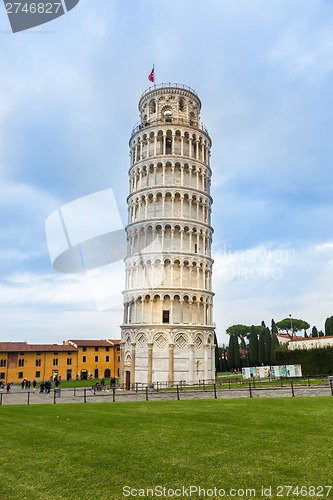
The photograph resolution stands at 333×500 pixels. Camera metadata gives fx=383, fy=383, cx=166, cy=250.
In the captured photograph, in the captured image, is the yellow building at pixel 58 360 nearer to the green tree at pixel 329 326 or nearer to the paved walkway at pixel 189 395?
the green tree at pixel 329 326

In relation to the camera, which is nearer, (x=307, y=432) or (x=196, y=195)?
(x=307, y=432)

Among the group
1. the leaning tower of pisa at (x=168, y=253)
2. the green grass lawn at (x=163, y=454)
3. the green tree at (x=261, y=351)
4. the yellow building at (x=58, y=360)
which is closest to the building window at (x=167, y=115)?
the leaning tower of pisa at (x=168, y=253)

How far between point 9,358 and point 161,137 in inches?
2158

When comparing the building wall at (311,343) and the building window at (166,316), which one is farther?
the building wall at (311,343)

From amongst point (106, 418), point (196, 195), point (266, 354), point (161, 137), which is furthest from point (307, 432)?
point (266, 354)

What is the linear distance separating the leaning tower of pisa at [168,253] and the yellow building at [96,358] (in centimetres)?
3978

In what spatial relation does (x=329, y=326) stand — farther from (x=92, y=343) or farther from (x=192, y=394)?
(x=192, y=394)

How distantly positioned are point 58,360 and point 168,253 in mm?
47742

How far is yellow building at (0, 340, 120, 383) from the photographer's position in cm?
7856

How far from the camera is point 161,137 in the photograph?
54.9m

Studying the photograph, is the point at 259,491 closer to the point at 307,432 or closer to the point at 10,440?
the point at 307,432

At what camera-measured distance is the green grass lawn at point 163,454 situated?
26.9 ft

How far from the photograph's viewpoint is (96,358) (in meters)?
89.2

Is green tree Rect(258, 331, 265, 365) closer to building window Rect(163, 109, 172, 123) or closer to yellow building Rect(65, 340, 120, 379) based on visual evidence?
yellow building Rect(65, 340, 120, 379)
